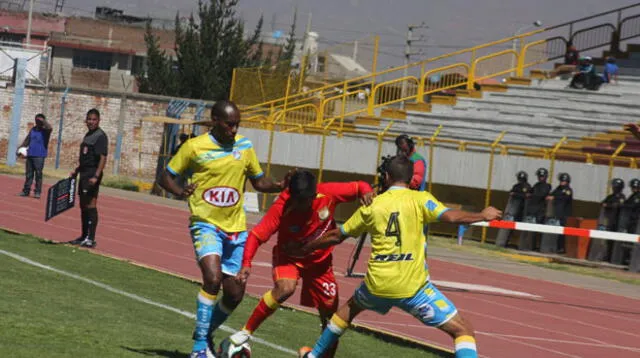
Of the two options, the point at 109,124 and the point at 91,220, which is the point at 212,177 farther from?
the point at 109,124

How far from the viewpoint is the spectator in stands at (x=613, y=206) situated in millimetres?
25016

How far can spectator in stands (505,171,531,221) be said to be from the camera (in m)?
27.0

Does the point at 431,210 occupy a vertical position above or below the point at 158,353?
above

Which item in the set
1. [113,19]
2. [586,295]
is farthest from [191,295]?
[113,19]

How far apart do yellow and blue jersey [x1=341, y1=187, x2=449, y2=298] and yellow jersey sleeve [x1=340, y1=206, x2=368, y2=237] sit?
0.04 ft

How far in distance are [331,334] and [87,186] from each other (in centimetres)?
896

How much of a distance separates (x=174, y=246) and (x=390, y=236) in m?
11.8

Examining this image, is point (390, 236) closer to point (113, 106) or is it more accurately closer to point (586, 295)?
point (586, 295)

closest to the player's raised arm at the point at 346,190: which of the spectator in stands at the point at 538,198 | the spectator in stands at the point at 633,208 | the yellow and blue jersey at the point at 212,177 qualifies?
the yellow and blue jersey at the point at 212,177

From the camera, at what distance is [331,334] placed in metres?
8.70

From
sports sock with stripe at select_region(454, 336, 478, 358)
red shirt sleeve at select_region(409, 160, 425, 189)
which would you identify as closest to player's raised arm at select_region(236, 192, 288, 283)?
sports sock with stripe at select_region(454, 336, 478, 358)

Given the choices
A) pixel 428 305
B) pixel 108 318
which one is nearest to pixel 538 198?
pixel 108 318

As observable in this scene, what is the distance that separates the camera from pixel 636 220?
24422 mm

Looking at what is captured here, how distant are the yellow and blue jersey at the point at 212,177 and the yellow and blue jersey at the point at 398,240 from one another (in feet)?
4.61
